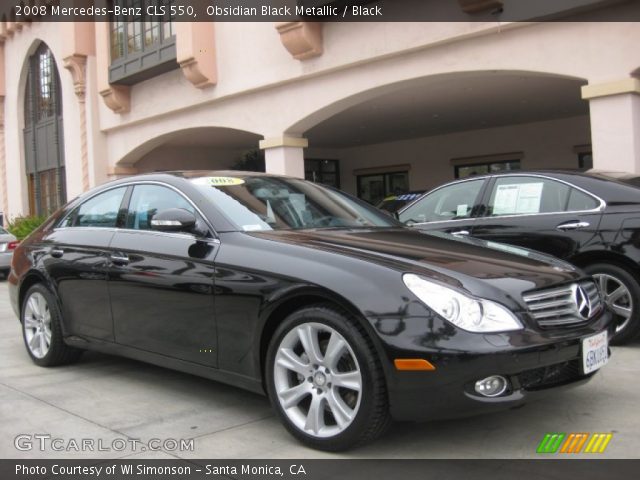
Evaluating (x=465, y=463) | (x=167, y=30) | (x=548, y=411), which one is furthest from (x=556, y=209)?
(x=167, y=30)

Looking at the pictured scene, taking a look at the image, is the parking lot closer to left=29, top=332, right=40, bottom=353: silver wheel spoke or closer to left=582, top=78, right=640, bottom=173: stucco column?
left=29, top=332, right=40, bottom=353: silver wheel spoke

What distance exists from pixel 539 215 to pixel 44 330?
4.36 meters

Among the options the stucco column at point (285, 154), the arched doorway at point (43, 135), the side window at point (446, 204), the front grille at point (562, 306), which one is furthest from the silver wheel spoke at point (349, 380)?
the arched doorway at point (43, 135)

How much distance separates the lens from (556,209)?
5855 millimetres

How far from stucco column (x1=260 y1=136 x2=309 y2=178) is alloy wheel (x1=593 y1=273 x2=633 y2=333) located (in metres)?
8.29

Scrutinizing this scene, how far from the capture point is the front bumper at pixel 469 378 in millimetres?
2943

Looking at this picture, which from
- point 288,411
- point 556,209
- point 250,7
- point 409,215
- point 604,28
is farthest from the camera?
point 250,7

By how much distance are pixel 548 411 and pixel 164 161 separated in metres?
18.2

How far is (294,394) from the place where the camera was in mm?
3412

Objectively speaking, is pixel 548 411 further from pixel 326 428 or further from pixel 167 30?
pixel 167 30

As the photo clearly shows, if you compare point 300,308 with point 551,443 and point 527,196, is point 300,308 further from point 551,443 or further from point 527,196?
point 527,196

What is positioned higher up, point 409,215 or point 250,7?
point 250,7

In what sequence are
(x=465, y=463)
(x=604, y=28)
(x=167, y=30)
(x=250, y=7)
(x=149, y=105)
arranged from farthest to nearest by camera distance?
(x=149, y=105) → (x=167, y=30) → (x=250, y=7) → (x=604, y=28) → (x=465, y=463)

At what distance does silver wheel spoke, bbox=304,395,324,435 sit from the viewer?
10.9 feet
